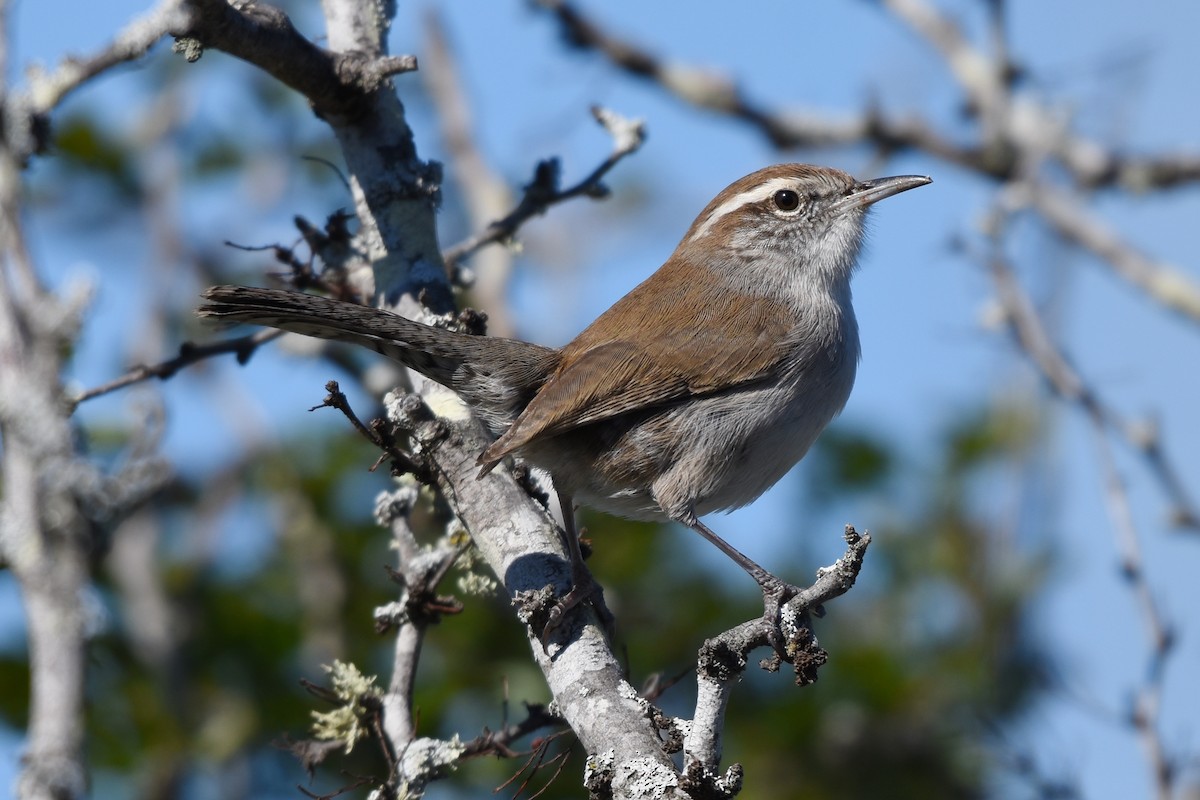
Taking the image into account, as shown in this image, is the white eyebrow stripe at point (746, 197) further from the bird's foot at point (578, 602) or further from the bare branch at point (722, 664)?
the bare branch at point (722, 664)

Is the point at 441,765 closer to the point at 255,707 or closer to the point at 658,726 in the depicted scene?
the point at 658,726

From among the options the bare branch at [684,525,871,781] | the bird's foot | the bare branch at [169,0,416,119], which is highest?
the bare branch at [169,0,416,119]

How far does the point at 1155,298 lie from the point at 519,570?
233 inches

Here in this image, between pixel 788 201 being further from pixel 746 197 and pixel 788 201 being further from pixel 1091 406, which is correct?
pixel 1091 406

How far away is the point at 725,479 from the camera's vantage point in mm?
4816

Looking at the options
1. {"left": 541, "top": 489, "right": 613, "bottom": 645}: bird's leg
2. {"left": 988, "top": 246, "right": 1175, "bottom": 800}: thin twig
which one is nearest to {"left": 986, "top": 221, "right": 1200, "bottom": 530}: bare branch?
{"left": 988, "top": 246, "right": 1175, "bottom": 800}: thin twig

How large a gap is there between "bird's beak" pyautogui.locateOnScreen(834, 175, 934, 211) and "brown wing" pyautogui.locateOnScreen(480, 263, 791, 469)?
0.87 meters

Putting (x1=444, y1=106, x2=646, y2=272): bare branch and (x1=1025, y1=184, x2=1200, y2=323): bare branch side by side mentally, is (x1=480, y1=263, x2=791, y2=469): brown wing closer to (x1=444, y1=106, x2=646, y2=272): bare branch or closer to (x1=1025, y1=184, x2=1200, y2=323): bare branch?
(x1=444, y1=106, x2=646, y2=272): bare branch

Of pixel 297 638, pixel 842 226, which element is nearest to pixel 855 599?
pixel 842 226

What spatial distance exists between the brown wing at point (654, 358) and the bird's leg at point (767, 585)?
0.50 meters

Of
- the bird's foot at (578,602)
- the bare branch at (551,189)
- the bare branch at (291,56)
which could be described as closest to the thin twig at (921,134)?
the bare branch at (551,189)

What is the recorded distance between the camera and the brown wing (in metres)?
4.68

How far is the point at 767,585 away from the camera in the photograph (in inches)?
165

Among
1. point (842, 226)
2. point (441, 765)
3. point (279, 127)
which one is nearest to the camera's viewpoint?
point (441, 765)
